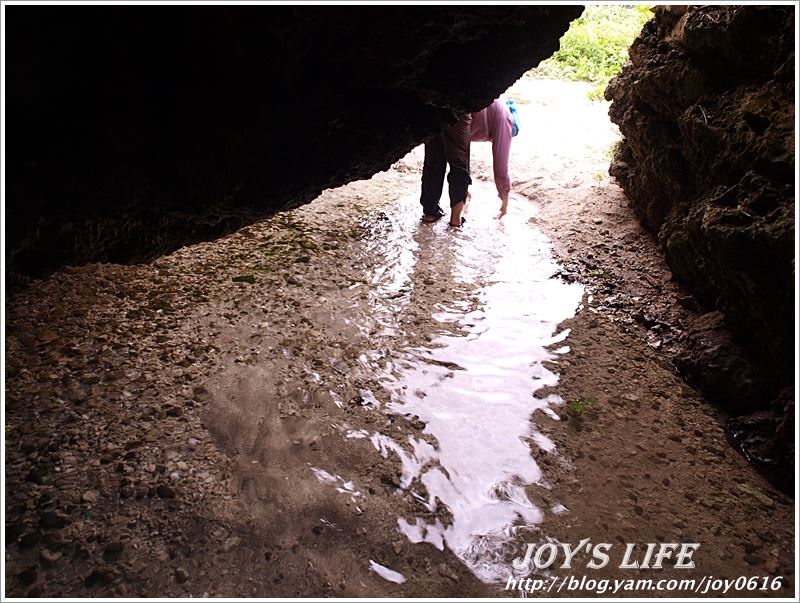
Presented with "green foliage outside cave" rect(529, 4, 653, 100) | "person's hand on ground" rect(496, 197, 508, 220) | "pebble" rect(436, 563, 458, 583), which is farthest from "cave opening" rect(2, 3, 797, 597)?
"green foliage outside cave" rect(529, 4, 653, 100)

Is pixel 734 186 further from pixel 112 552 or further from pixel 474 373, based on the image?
pixel 112 552

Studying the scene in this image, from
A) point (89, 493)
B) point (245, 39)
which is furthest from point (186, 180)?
point (89, 493)

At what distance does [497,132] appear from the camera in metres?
6.30

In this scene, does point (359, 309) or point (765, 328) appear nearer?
point (765, 328)

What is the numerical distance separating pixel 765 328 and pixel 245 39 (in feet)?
10.8

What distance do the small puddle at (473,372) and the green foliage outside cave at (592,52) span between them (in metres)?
6.64

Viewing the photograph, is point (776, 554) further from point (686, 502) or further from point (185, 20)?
point (185, 20)

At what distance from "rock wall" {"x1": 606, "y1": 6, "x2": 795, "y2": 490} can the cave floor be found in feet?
0.93

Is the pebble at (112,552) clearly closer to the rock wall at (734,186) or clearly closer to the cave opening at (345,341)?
Answer: the cave opening at (345,341)

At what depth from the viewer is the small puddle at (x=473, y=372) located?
2660 millimetres

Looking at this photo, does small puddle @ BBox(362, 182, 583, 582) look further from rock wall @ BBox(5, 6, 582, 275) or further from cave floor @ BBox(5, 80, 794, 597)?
rock wall @ BBox(5, 6, 582, 275)

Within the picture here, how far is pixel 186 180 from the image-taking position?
9.11 feet

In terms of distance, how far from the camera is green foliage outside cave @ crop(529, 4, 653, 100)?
11273mm

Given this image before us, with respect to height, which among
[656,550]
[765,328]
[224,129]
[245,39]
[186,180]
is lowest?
[656,550]
